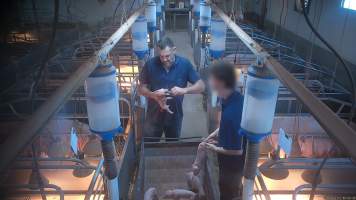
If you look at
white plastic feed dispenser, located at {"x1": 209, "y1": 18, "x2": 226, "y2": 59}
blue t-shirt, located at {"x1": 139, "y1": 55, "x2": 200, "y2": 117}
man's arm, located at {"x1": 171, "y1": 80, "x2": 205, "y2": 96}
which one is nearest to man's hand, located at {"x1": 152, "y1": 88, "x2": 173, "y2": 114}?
man's arm, located at {"x1": 171, "y1": 80, "x2": 205, "y2": 96}

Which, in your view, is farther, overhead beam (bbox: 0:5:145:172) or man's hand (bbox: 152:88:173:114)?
man's hand (bbox: 152:88:173:114)

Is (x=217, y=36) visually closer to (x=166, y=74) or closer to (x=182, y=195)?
(x=166, y=74)

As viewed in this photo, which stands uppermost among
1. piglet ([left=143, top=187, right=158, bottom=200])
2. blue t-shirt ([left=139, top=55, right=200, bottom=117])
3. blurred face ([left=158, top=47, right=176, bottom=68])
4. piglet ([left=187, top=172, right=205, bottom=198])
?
blurred face ([left=158, top=47, right=176, bottom=68])

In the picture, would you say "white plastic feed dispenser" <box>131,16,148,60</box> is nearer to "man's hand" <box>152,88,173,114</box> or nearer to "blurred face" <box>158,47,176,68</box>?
"blurred face" <box>158,47,176,68</box>

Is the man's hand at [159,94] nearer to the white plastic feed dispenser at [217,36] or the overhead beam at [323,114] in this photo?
the white plastic feed dispenser at [217,36]

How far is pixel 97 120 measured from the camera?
61.2 inches

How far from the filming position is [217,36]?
401cm

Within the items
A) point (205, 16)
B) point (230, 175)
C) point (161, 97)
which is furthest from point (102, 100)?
point (205, 16)

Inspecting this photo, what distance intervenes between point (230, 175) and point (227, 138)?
438mm

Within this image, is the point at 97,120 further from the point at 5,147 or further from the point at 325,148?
the point at 325,148

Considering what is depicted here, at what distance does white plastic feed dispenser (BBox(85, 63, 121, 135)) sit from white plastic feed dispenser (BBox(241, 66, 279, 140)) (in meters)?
0.70

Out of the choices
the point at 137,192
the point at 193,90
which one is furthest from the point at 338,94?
the point at 137,192

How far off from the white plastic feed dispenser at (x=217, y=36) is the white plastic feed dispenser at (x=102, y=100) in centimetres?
265

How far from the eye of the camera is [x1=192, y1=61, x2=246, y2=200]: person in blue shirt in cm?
210
